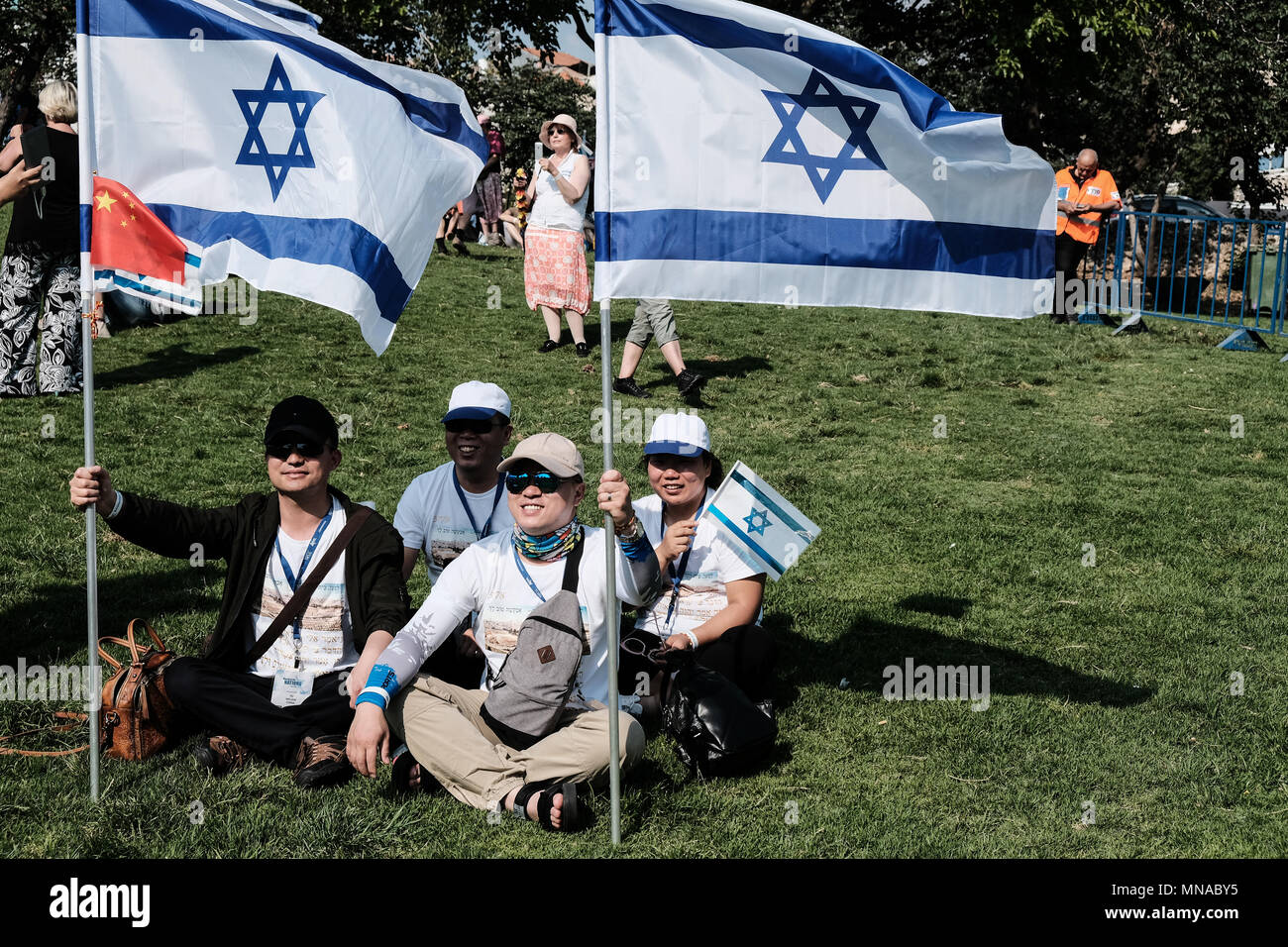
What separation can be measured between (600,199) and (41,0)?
29.0 meters

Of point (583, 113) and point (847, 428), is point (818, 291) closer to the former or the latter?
point (847, 428)

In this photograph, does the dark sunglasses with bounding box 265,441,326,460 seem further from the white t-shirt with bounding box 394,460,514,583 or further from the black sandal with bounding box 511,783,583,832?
the black sandal with bounding box 511,783,583,832

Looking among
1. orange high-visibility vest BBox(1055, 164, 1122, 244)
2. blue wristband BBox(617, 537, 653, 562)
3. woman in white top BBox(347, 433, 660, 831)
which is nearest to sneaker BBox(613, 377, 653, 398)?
woman in white top BBox(347, 433, 660, 831)

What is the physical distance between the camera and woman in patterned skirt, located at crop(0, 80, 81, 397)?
32.6 feet

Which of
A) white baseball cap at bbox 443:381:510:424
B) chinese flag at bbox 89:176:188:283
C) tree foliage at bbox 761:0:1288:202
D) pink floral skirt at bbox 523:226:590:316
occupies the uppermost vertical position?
tree foliage at bbox 761:0:1288:202

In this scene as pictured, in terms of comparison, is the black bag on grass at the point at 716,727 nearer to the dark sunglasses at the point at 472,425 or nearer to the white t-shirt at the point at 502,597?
the white t-shirt at the point at 502,597

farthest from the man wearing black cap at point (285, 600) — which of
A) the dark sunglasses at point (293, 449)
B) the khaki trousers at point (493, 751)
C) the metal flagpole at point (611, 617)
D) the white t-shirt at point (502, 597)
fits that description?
the metal flagpole at point (611, 617)

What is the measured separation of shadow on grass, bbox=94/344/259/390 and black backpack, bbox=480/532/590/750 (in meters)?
7.94

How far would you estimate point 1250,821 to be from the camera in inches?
195

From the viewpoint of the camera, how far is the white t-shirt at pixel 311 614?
5293 mm

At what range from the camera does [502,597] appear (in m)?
5.09

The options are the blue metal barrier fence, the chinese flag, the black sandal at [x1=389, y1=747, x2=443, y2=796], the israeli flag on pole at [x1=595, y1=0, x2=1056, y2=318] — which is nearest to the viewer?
the israeli flag on pole at [x1=595, y1=0, x2=1056, y2=318]

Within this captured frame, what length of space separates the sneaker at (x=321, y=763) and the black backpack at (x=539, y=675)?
602mm

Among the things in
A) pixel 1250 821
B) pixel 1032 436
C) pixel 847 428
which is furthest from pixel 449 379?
pixel 1250 821
